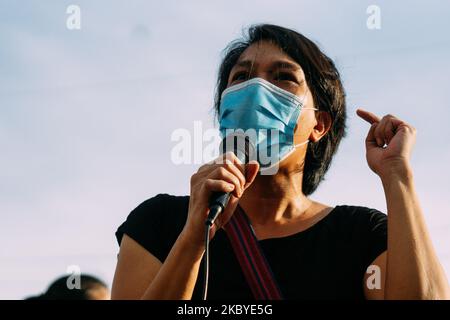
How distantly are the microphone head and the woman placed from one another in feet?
0.38

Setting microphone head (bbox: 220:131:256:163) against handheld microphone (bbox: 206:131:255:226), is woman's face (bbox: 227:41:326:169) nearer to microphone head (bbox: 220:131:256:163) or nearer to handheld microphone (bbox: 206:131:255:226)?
handheld microphone (bbox: 206:131:255:226)

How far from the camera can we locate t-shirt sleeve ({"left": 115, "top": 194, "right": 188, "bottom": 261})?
382cm

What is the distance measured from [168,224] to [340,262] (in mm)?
953

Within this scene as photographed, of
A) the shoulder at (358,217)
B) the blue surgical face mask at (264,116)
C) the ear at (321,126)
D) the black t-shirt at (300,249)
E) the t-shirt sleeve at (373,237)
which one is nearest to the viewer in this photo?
the black t-shirt at (300,249)

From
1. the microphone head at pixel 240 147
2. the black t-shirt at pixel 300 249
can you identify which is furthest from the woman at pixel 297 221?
the microphone head at pixel 240 147

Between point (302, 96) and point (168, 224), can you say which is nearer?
point (168, 224)

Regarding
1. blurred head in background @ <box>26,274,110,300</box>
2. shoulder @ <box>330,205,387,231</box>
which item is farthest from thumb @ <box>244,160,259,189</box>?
blurred head in background @ <box>26,274,110,300</box>

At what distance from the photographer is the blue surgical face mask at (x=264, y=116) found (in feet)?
13.7

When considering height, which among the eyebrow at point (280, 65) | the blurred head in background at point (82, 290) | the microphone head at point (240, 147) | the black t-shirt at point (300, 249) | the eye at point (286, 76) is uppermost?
the eyebrow at point (280, 65)

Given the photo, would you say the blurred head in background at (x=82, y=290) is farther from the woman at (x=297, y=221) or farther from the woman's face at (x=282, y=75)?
the woman's face at (x=282, y=75)

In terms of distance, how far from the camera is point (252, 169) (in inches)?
136

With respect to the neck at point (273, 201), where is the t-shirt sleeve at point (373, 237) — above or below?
below
